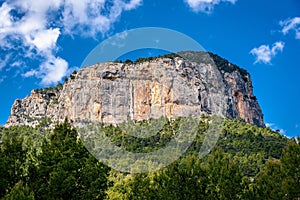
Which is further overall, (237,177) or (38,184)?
(237,177)

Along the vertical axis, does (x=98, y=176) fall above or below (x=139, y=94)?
below

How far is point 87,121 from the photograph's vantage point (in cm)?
11594

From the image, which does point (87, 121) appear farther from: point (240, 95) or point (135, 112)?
point (240, 95)

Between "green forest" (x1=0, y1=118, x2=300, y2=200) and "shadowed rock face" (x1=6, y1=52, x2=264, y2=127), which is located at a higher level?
"shadowed rock face" (x1=6, y1=52, x2=264, y2=127)

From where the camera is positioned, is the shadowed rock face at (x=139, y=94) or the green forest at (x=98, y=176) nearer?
the green forest at (x=98, y=176)

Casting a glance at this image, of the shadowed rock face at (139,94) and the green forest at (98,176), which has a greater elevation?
the shadowed rock face at (139,94)

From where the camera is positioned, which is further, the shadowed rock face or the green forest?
the shadowed rock face

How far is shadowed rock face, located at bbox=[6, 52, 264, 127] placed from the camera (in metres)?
119

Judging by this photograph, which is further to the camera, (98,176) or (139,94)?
(139,94)

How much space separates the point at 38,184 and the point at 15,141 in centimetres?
265

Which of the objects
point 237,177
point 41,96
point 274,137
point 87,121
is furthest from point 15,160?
point 41,96

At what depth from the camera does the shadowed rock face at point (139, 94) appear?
391ft

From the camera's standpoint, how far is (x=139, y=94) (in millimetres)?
125375

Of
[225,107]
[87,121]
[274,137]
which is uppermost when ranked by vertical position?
[225,107]
